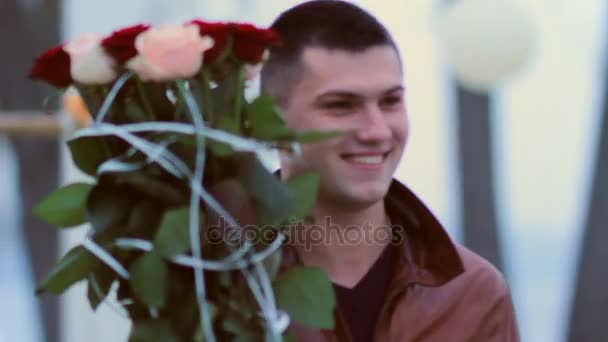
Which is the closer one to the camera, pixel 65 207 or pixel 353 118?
pixel 65 207

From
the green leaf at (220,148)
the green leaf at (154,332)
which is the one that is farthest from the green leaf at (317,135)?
the green leaf at (154,332)

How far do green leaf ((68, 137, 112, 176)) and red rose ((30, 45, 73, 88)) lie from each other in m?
0.09

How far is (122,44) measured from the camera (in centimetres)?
188

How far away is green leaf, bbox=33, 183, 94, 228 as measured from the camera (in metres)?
1.94

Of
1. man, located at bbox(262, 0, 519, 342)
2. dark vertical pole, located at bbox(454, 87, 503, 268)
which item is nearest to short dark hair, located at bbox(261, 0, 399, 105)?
man, located at bbox(262, 0, 519, 342)

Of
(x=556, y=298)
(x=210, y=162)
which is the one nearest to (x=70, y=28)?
(x=556, y=298)

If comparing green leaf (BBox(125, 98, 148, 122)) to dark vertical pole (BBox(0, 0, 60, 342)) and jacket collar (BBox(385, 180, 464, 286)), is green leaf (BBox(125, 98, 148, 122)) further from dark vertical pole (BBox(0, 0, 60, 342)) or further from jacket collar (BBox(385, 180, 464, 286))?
dark vertical pole (BBox(0, 0, 60, 342))

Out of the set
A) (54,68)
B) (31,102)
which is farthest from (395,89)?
(31,102)

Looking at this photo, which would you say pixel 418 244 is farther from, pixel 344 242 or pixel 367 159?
pixel 367 159

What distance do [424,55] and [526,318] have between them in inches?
33.8

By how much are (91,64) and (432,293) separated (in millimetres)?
746

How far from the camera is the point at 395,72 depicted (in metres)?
2.12

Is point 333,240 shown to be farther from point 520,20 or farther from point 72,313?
point 72,313

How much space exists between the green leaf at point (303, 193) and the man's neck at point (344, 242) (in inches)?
10.6
